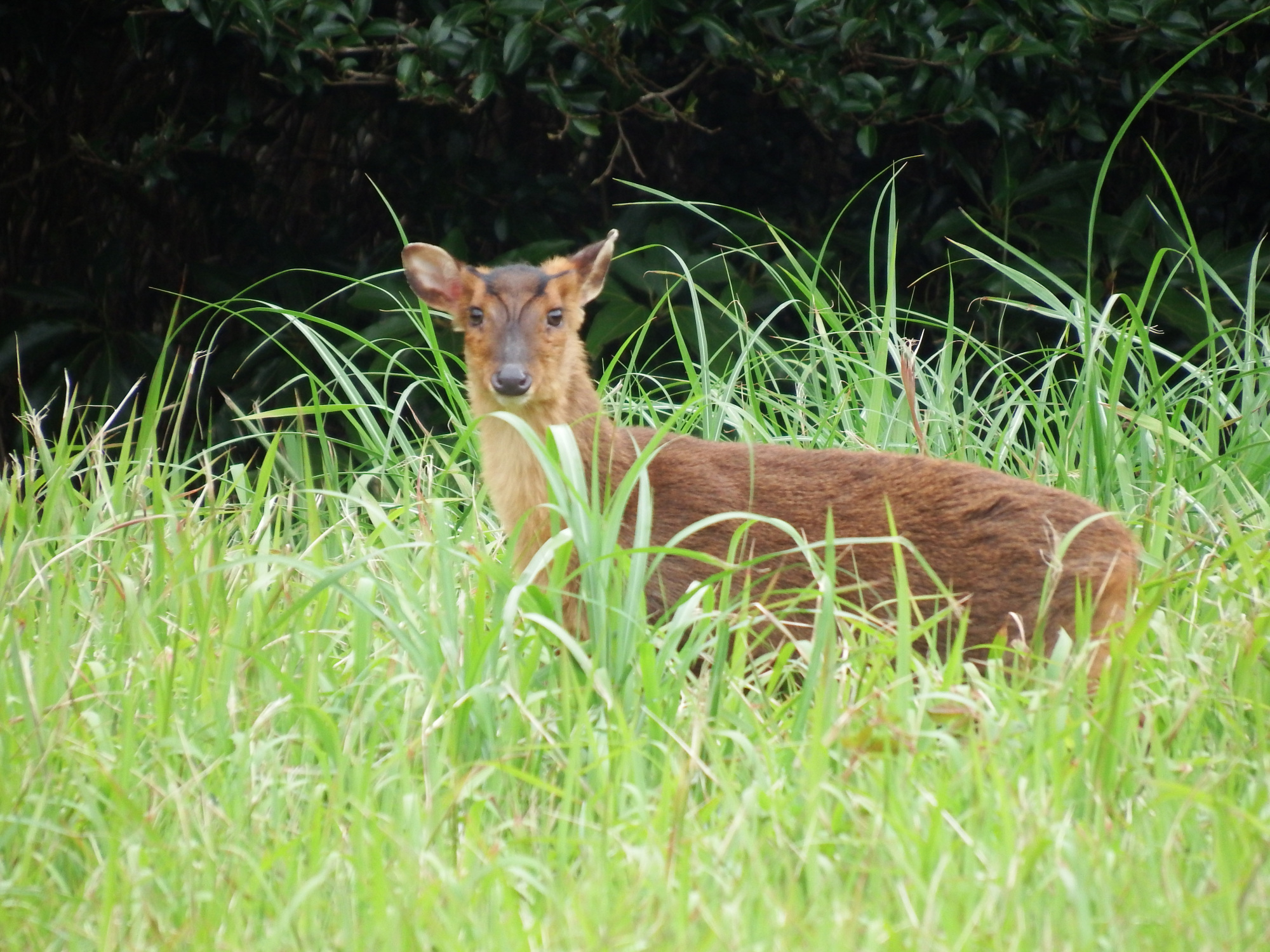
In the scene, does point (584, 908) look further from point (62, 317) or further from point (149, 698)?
point (62, 317)

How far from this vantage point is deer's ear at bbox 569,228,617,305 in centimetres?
413

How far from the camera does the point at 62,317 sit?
5.56 meters

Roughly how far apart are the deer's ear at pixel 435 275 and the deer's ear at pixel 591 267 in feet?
1.14

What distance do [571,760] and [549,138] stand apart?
4.19 meters

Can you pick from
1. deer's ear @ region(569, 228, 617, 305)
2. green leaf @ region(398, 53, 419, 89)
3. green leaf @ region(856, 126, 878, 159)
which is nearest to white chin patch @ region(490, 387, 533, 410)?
deer's ear @ region(569, 228, 617, 305)

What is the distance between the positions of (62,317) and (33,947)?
155 inches

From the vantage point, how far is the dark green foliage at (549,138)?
5082 millimetres

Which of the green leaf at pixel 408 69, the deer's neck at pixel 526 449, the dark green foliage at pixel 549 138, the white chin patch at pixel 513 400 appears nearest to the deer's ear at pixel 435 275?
the deer's neck at pixel 526 449

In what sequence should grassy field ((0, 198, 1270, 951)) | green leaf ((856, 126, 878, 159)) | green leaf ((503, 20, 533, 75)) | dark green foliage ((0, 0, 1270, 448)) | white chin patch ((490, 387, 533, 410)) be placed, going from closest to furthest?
1. grassy field ((0, 198, 1270, 951))
2. white chin patch ((490, 387, 533, 410))
3. green leaf ((503, 20, 533, 75))
4. dark green foliage ((0, 0, 1270, 448))
5. green leaf ((856, 126, 878, 159))

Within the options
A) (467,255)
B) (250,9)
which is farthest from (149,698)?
(467,255)

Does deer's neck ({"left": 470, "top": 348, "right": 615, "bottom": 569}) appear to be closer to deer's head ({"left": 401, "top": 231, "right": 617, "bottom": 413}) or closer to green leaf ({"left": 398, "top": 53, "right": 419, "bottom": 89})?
deer's head ({"left": 401, "top": 231, "right": 617, "bottom": 413})

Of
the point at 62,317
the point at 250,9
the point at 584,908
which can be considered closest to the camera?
the point at 584,908

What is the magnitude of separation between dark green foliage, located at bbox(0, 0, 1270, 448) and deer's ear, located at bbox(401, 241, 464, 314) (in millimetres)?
954

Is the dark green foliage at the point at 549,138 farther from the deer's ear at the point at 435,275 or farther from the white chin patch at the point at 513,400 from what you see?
the white chin patch at the point at 513,400
